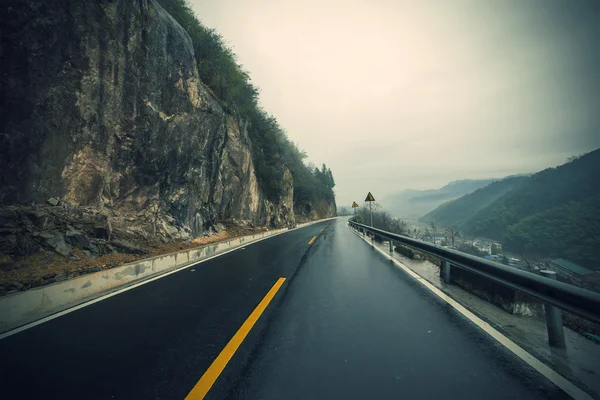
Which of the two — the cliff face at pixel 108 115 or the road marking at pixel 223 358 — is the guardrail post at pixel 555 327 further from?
Answer: the cliff face at pixel 108 115

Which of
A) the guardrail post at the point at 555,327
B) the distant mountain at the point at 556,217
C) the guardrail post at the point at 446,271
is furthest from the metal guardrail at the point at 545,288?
the distant mountain at the point at 556,217

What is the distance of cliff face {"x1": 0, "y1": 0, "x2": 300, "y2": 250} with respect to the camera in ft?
24.7

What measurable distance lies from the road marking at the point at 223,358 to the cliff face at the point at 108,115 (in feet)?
26.3

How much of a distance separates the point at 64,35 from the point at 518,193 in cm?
15808

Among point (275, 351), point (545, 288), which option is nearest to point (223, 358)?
point (275, 351)

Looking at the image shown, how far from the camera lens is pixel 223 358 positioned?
2.54 meters

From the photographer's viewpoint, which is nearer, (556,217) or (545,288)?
(545,288)

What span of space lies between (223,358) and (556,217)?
11763 cm

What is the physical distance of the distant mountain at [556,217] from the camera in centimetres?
6141

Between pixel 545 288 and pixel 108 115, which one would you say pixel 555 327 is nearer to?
pixel 545 288

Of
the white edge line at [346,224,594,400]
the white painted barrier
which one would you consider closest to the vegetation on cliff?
the white painted barrier

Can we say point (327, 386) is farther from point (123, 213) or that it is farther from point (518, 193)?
point (518, 193)

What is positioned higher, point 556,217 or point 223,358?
point 223,358

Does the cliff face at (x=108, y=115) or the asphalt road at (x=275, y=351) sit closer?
the asphalt road at (x=275, y=351)
